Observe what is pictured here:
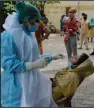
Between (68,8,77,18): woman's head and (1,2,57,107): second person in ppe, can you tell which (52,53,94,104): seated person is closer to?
(1,2,57,107): second person in ppe

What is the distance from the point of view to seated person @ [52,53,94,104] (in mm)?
3693

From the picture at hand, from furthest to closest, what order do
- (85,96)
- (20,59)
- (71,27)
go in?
(71,27), (85,96), (20,59)

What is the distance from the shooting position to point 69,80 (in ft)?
12.1

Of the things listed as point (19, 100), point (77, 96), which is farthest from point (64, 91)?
point (77, 96)

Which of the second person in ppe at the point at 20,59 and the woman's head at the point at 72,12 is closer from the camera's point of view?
the second person in ppe at the point at 20,59

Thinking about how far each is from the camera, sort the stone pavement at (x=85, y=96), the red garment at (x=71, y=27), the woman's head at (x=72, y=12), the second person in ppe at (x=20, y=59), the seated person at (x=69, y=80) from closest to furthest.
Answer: the second person in ppe at (x=20, y=59)
the seated person at (x=69, y=80)
the stone pavement at (x=85, y=96)
the woman's head at (x=72, y=12)
the red garment at (x=71, y=27)

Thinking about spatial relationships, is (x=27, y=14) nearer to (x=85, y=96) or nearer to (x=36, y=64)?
(x=36, y=64)

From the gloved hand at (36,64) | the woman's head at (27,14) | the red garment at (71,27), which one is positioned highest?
the woman's head at (27,14)

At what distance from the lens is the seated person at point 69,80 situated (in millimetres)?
3693

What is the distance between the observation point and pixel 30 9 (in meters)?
3.27

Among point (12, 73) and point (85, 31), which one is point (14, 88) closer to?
point (12, 73)

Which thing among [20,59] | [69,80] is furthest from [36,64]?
[69,80]

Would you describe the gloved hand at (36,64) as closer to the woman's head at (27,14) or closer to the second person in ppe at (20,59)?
the second person in ppe at (20,59)

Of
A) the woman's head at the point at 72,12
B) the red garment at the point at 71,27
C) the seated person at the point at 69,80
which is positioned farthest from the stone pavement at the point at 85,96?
the woman's head at the point at 72,12
